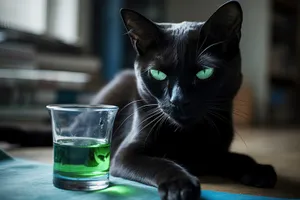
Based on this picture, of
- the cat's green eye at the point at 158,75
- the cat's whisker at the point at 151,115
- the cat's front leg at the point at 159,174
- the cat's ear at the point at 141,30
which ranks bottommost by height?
the cat's front leg at the point at 159,174

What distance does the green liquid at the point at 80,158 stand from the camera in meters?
0.79

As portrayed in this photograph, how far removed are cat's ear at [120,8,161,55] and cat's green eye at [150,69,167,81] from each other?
8cm

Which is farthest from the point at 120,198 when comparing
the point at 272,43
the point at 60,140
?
the point at 272,43

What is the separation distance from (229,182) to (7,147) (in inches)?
33.9

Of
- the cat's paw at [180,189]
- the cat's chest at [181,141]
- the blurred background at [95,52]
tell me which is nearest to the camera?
the cat's paw at [180,189]

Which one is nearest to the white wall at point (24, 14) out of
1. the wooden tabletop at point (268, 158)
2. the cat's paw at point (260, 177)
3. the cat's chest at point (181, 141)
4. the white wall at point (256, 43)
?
the white wall at point (256, 43)

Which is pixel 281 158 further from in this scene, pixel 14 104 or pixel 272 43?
pixel 272 43

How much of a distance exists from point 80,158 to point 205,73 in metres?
0.32

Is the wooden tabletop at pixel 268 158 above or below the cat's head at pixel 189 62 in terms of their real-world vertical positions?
below

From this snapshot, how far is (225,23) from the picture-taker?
0.93 meters

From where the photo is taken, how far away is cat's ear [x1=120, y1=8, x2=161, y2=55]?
94cm

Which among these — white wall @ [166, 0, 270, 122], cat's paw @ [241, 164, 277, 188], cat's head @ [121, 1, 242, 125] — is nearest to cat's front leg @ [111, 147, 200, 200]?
cat's head @ [121, 1, 242, 125]

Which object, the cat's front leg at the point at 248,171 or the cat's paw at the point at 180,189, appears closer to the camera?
the cat's paw at the point at 180,189

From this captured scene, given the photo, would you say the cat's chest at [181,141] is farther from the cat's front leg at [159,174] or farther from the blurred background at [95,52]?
the blurred background at [95,52]
